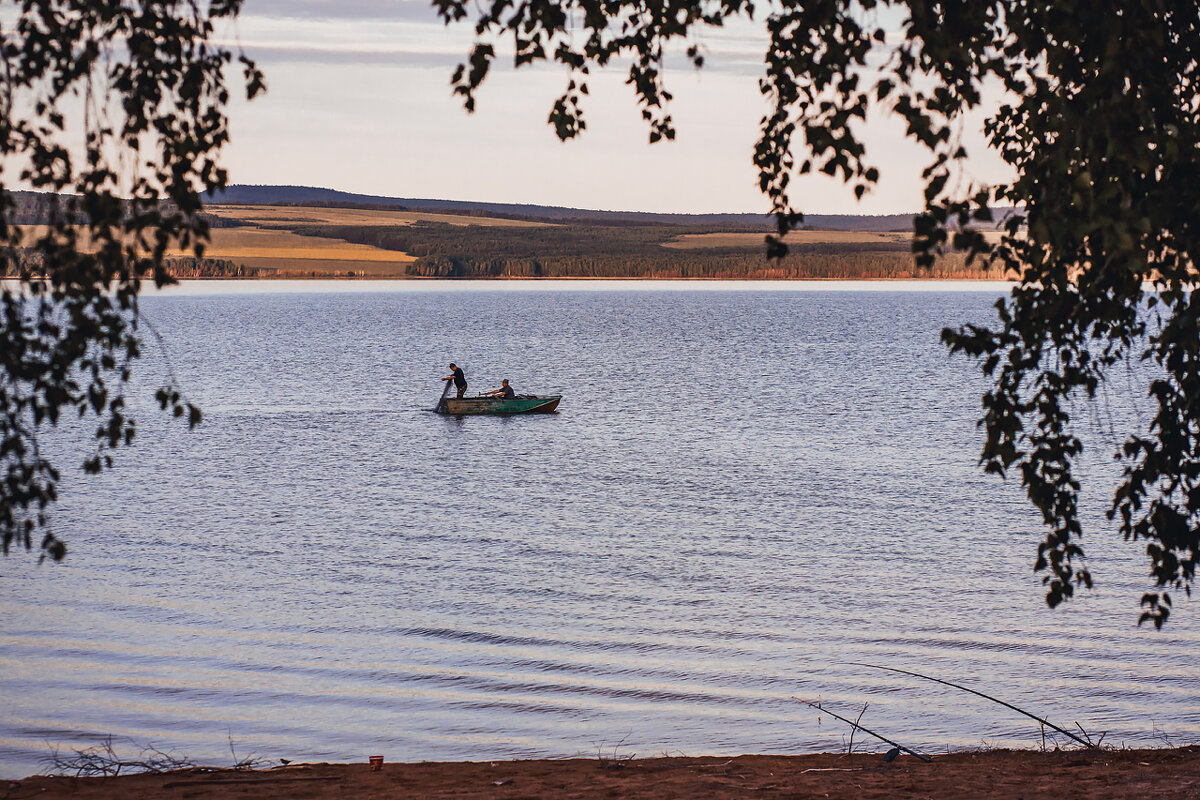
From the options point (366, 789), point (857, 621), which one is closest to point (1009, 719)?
point (857, 621)

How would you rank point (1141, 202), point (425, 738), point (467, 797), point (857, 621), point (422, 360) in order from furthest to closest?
point (422, 360) → point (857, 621) → point (425, 738) → point (467, 797) → point (1141, 202)

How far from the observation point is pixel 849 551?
974 inches

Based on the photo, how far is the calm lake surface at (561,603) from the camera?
45.8 ft

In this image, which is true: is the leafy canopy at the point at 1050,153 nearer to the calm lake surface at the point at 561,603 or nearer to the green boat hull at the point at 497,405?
the calm lake surface at the point at 561,603

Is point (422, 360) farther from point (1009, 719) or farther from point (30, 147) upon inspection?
point (30, 147)

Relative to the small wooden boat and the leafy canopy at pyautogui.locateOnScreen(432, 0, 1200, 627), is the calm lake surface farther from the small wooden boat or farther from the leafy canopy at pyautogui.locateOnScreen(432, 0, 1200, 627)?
the leafy canopy at pyautogui.locateOnScreen(432, 0, 1200, 627)

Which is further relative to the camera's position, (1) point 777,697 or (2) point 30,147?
(1) point 777,697

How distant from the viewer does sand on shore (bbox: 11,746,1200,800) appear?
9266mm

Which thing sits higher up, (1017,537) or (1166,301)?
(1166,301)

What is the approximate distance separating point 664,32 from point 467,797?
589 cm

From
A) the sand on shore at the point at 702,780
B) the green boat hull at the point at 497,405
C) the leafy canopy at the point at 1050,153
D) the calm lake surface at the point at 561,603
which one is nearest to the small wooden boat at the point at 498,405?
the green boat hull at the point at 497,405

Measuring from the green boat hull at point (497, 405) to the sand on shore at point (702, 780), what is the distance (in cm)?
3957

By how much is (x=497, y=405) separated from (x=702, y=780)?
4086 cm

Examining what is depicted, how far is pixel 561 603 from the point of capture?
20.1m
